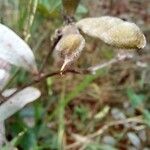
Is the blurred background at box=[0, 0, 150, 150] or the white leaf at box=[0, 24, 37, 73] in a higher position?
the white leaf at box=[0, 24, 37, 73]

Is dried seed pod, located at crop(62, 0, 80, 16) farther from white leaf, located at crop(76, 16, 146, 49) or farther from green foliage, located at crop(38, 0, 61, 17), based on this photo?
green foliage, located at crop(38, 0, 61, 17)

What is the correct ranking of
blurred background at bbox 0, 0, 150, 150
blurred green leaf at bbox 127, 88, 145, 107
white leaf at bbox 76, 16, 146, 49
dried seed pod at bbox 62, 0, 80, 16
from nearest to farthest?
1. white leaf at bbox 76, 16, 146, 49
2. dried seed pod at bbox 62, 0, 80, 16
3. blurred background at bbox 0, 0, 150, 150
4. blurred green leaf at bbox 127, 88, 145, 107

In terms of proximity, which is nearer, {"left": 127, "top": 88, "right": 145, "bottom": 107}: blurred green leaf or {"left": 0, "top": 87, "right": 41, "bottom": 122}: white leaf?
{"left": 0, "top": 87, "right": 41, "bottom": 122}: white leaf

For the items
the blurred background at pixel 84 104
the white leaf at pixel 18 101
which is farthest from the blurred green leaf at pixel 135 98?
the white leaf at pixel 18 101

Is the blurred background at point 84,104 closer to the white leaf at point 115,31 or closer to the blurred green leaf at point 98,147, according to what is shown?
the blurred green leaf at point 98,147

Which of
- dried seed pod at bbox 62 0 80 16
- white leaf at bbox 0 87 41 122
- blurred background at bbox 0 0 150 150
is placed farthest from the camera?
blurred background at bbox 0 0 150 150

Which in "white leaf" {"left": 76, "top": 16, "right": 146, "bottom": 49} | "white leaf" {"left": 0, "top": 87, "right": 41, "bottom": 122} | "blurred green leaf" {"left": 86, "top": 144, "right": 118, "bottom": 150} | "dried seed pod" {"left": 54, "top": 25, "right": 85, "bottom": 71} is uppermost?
"dried seed pod" {"left": 54, "top": 25, "right": 85, "bottom": 71}

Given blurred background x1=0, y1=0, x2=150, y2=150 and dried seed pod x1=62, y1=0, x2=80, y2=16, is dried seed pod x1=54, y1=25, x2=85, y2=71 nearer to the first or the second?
dried seed pod x1=62, y1=0, x2=80, y2=16

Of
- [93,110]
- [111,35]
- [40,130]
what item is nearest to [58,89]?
[93,110]

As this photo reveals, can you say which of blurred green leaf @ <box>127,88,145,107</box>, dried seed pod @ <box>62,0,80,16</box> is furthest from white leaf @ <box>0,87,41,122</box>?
blurred green leaf @ <box>127,88,145,107</box>
